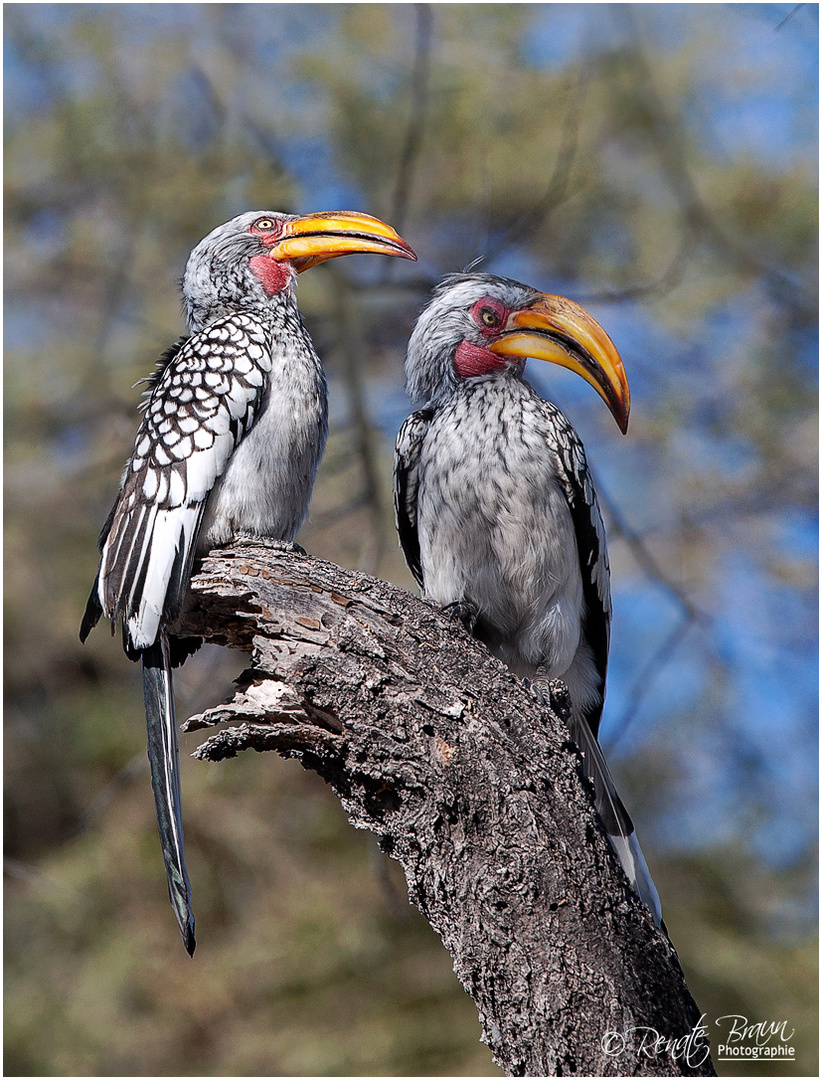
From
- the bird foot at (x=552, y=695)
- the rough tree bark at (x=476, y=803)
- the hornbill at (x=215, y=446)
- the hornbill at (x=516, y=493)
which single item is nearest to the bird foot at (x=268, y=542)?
the hornbill at (x=215, y=446)

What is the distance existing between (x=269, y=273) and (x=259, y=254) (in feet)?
0.32

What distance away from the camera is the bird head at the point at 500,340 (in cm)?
324

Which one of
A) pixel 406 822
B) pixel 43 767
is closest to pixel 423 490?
pixel 406 822

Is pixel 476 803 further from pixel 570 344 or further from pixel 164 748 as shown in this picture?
pixel 570 344

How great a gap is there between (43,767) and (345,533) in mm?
2840

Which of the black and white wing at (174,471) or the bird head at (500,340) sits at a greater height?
the bird head at (500,340)

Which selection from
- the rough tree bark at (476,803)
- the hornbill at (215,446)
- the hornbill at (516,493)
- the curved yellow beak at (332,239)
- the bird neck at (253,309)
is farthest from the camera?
the bird neck at (253,309)

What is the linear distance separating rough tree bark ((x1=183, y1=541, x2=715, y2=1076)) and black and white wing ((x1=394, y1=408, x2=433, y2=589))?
906mm

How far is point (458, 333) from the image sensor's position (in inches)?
139

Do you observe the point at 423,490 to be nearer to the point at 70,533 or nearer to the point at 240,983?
the point at 70,533

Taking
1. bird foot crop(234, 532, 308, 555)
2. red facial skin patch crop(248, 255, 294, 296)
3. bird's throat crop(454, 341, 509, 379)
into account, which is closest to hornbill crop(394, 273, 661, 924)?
bird's throat crop(454, 341, 509, 379)

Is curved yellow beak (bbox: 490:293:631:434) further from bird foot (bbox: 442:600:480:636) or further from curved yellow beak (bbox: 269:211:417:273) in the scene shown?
bird foot (bbox: 442:600:480:636)

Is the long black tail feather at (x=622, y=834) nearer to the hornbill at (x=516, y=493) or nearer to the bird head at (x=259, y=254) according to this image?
the hornbill at (x=516, y=493)

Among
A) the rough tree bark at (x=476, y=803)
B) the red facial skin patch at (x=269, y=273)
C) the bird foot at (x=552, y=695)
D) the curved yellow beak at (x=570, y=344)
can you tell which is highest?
the red facial skin patch at (x=269, y=273)
